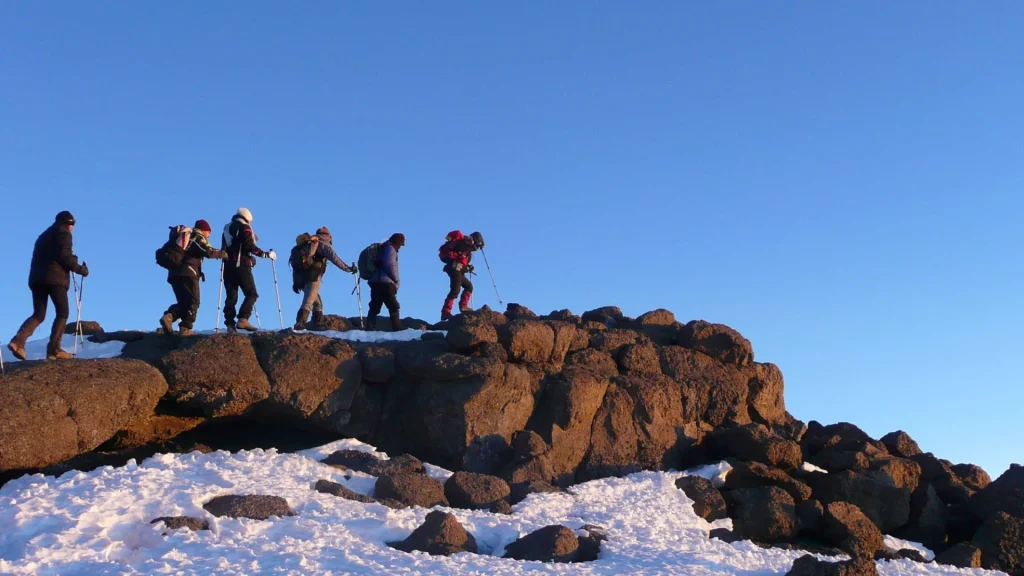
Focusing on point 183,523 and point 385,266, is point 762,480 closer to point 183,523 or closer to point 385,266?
point 385,266

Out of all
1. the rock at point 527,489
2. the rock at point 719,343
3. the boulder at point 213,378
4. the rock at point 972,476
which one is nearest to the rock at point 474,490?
the rock at point 527,489

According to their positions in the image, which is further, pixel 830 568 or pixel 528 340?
pixel 528 340

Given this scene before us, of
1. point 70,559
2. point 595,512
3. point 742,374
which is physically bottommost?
point 70,559

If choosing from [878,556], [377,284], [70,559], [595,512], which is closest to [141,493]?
[70,559]

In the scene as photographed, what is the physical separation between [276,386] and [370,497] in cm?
353

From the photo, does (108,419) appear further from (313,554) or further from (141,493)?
(313,554)

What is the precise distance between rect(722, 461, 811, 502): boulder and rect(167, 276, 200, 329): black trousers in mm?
11480

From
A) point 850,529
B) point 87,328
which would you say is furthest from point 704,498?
point 87,328

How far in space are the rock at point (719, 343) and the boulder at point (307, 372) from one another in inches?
348

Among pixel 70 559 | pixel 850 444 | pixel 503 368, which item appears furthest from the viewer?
pixel 850 444

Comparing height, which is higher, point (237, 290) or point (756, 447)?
point (237, 290)

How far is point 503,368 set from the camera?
64.0 feet

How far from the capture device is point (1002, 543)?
18.4 metres

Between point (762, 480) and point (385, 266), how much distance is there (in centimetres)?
986
